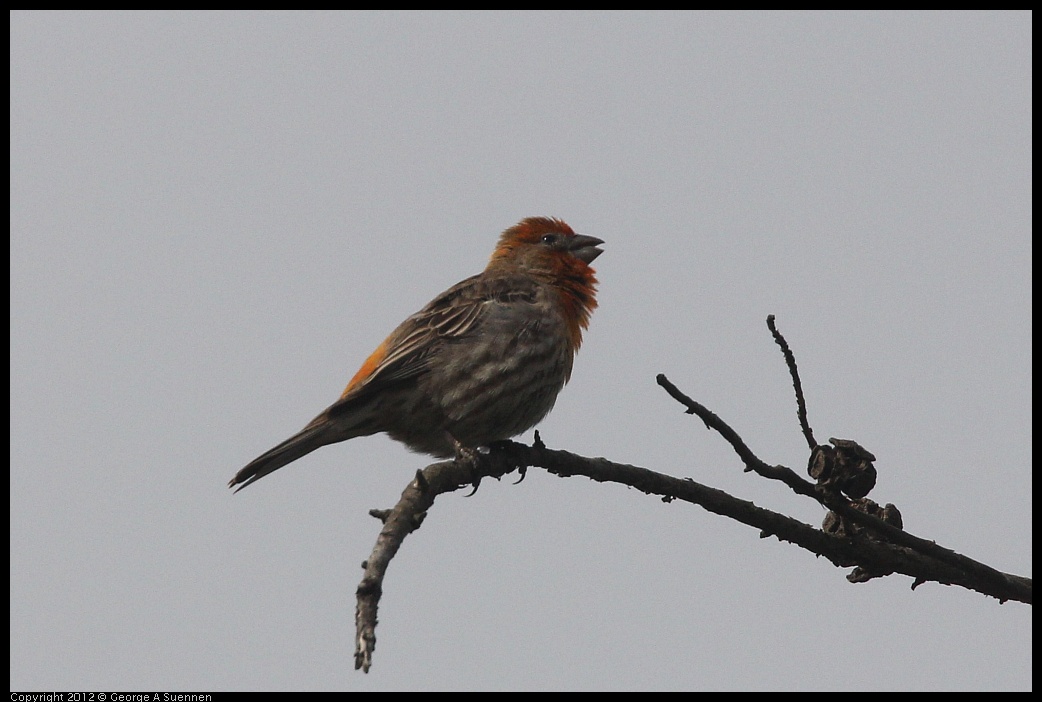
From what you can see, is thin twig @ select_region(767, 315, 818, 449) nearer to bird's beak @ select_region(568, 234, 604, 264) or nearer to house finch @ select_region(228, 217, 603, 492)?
house finch @ select_region(228, 217, 603, 492)

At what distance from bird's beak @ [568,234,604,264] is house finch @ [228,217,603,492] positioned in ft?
3.57

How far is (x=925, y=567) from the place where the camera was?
19.7 feet

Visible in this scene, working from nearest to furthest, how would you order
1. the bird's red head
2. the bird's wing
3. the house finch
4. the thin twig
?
the thin twig < the house finch < the bird's wing < the bird's red head

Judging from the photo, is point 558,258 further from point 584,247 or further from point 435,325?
point 435,325

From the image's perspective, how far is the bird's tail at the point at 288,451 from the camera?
783 cm

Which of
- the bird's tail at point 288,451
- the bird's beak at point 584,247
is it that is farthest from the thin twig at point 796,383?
the bird's beak at point 584,247

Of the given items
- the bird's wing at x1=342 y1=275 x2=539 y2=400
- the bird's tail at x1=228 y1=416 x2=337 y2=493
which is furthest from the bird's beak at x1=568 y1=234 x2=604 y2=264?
the bird's tail at x1=228 y1=416 x2=337 y2=493

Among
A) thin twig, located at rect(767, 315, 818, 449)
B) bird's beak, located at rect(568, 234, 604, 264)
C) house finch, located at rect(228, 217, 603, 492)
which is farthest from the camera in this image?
bird's beak, located at rect(568, 234, 604, 264)

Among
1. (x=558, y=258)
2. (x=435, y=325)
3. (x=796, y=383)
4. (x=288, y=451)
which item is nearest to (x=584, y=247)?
(x=558, y=258)

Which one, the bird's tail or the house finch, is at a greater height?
the house finch

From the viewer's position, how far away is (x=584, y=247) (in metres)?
10.6

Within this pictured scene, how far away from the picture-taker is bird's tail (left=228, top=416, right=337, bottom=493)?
7.83 metres

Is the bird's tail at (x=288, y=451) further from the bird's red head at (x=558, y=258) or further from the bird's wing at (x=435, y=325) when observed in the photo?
the bird's red head at (x=558, y=258)

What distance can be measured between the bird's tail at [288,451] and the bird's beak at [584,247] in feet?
10.9
